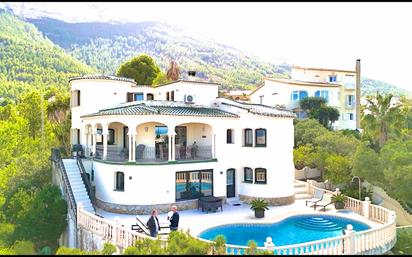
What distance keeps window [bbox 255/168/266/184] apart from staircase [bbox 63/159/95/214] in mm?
10494

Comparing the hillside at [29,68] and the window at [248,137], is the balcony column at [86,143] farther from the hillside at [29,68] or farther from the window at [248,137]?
the hillside at [29,68]

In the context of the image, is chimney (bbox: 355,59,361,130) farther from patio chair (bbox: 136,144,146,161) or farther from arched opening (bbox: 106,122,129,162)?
patio chair (bbox: 136,144,146,161)

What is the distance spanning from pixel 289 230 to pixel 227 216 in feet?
12.0

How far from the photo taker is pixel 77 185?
22922 mm

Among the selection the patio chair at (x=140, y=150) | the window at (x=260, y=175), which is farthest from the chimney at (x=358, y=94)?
the patio chair at (x=140, y=150)

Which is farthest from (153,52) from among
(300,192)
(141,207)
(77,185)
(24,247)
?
(24,247)

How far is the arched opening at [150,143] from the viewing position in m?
25.0

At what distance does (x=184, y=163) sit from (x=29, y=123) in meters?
22.3

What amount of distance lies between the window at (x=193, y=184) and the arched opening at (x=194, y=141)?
48.4 inches

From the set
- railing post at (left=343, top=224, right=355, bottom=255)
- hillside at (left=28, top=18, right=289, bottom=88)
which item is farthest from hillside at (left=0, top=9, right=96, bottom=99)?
railing post at (left=343, top=224, right=355, bottom=255)

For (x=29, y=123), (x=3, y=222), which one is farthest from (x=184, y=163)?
(x=29, y=123)

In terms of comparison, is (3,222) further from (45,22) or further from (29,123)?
(45,22)

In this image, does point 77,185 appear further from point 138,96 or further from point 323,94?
point 323,94

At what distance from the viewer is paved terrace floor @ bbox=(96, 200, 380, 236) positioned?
20.1 meters
